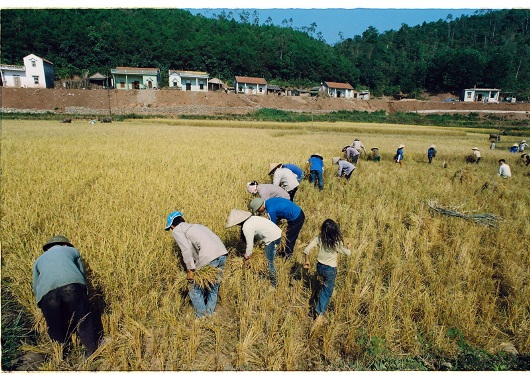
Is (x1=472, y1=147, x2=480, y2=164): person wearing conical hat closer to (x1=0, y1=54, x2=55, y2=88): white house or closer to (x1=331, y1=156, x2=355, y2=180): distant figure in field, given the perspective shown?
(x1=331, y1=156, x2=355, y2=180): distant figure in field

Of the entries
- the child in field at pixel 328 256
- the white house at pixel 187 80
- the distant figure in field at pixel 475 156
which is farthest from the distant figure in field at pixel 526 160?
the white house at pixel 187 80

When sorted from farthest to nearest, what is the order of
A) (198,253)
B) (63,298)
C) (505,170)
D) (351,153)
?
(351,153) → (505,170) → (198,253) → (63,298)

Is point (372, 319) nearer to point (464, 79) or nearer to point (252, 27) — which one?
point (464, 79)

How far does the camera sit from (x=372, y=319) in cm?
305

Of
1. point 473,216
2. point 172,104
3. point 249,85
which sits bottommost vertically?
point 473,216

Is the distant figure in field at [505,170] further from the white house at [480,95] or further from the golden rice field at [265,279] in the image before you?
the white house at [480,95]

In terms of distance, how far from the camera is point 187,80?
5634cm

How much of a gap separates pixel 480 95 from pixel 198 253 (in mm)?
78545

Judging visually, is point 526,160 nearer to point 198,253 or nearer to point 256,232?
point 256,232

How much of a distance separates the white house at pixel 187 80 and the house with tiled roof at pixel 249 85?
713cm

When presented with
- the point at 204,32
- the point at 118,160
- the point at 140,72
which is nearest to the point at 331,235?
the point at 118,160

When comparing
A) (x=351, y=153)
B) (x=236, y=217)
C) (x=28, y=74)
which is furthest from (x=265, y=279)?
(x=28, y=74)

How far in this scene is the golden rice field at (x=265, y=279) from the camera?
8.90ft

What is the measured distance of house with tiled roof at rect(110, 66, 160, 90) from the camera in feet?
174
